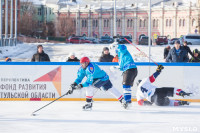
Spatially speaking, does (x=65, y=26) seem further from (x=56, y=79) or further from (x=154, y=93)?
(x=154, y=93)

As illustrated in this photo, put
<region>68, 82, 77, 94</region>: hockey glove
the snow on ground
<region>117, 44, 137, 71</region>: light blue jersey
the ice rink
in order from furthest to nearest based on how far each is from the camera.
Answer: the snow on ground
<region>117, 44, 137, 71</region>: light blue jersey
<region>68, 82, 77, 94</region>: hockey glove
the ice rink

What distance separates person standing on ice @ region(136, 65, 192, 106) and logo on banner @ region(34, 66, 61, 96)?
7.27ft

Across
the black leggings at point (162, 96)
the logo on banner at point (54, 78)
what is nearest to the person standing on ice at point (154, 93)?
the black leggings at point (162, 96)

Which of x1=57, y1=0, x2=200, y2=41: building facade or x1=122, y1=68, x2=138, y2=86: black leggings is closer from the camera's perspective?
x1=122, y1=68, x2=138, y2=86: black leggings

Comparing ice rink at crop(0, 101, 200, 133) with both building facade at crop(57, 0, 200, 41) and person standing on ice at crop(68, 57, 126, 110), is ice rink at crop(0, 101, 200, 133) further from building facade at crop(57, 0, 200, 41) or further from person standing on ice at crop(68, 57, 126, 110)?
building facade at crop(57, 0, 200, 41)

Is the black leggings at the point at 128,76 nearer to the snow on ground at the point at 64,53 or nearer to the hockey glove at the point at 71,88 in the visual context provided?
the hockey glove at the point at 71,88

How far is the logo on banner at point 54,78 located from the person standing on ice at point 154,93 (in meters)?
2.22

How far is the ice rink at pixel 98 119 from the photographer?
762cm

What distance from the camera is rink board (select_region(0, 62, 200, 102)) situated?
1165 cm

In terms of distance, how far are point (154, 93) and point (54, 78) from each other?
2738 millimetres

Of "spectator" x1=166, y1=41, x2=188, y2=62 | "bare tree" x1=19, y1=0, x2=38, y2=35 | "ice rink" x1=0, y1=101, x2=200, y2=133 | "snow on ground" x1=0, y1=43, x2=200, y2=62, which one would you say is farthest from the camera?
"bare tree" x1=19, y1=0, x2=38, y2=35

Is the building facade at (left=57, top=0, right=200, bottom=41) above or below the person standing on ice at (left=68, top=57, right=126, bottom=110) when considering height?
above

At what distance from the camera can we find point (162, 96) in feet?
34.8

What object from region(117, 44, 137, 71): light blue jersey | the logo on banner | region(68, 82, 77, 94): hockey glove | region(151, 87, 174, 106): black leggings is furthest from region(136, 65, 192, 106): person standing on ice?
the logo on banner
